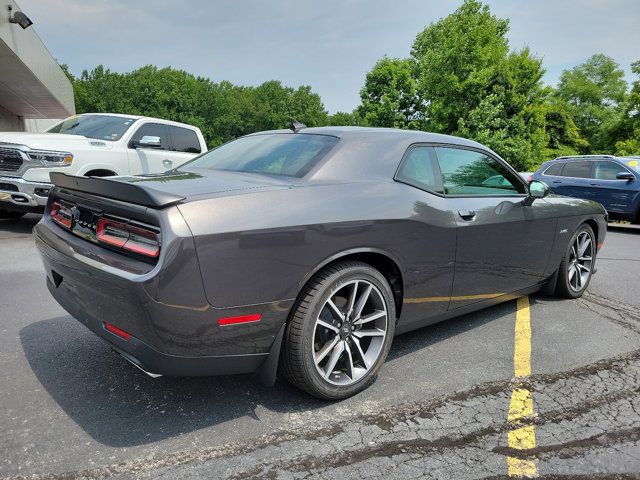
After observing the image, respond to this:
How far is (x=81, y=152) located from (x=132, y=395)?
5.73 meters

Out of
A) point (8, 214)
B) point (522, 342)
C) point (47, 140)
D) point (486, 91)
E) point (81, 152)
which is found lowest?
point (522, 342)

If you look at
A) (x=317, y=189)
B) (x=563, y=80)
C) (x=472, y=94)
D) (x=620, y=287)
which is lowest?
(x=620, y=287)

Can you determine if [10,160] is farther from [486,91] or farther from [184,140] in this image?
[486,91]

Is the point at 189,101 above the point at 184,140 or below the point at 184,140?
above

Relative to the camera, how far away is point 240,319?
7.13 feet

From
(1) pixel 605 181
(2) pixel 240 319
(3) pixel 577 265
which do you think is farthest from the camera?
(1) pixel 605 181

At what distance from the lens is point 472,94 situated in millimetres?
29562

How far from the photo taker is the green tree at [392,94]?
43375 mm

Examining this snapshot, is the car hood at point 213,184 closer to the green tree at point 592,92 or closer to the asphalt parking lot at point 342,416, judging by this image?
the asphalt parking lot at point 342,416

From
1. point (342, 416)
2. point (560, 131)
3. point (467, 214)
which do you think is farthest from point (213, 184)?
point (560, 131)

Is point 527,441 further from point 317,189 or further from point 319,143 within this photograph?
point 319,143

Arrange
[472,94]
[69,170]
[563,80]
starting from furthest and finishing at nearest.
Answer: [563,80], [472,94], [69,170]

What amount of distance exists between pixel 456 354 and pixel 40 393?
2.63m

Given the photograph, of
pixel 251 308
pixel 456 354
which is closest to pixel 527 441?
pixel 456 354
